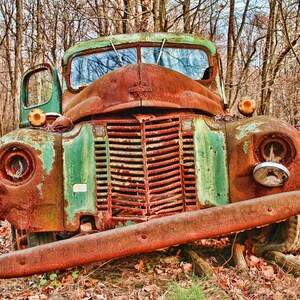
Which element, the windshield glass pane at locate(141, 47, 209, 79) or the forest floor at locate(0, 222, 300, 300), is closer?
the forest floor at locate(0, 222, 300, 300)

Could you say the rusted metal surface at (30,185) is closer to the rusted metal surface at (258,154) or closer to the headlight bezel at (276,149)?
the rusted metal surface at (258,154)

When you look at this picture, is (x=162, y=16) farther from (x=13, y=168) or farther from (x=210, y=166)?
(x=13, y=168)

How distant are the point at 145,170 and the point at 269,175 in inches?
34.2

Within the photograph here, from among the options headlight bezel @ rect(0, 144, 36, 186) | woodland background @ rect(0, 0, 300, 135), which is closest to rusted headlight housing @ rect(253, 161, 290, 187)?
headlight bezel @ rect(0, 144, 36, 186)

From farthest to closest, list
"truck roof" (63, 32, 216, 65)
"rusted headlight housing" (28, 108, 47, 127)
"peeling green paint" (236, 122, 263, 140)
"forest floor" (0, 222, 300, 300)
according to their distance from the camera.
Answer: "truck roof" (63, 32, 216, 65)
"rusted headlight housing" (28, 108, 47, 127)
"peeling green paint" (236, 122, 263, 140)
"forest floor" (0, 222, 300, 300)

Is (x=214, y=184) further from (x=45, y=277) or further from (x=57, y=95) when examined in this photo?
(x=57, y=95)

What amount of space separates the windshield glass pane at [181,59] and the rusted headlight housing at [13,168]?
6.14ft

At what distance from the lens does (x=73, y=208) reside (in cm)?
280

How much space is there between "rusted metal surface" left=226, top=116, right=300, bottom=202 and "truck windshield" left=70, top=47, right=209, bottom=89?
5.10ft

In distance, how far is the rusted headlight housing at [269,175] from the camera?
2656 mm

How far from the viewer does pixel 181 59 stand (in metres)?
4.27

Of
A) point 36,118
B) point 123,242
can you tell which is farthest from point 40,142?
point 123,242

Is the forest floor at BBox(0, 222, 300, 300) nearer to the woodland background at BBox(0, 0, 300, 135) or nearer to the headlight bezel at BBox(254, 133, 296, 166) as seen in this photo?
the headlight bezel at BBox(254, 133, 296, 166)

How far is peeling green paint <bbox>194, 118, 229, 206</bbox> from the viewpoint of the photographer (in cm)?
283
